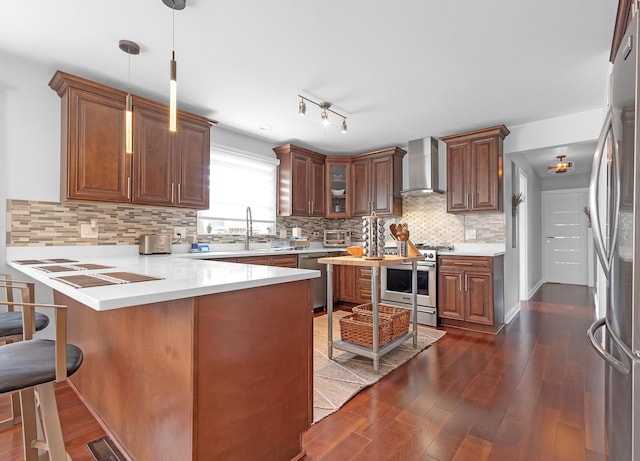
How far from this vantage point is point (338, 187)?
535cm

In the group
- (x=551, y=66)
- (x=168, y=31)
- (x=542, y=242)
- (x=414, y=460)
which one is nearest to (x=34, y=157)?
(x=168, y=31)

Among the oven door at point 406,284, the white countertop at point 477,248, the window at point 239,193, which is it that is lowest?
the oven door at point 406,284

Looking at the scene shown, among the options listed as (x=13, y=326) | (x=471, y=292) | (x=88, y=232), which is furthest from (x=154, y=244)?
(x=471, y=292)

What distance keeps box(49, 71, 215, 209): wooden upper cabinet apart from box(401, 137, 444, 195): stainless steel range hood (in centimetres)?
284

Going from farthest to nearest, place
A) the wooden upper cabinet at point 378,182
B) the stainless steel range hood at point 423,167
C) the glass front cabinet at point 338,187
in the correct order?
the glass front cabinet at point 338,187 < the wooden upper cabinet at point 378,182 < the stainless steel range hood at point 423,167

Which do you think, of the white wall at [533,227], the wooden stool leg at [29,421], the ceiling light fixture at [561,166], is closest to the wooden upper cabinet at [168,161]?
the wooden stool leg at [29,421]

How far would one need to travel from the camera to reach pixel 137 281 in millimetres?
1351

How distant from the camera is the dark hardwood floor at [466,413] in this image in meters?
1.66

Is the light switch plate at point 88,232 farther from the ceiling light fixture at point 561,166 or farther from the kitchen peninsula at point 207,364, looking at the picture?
the ceiling light fixture at point 561,166

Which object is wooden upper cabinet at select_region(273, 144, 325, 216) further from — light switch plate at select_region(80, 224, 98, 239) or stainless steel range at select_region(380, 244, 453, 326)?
light switch plate at select_region(80, 224, 98, 239)

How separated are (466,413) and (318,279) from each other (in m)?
2.86

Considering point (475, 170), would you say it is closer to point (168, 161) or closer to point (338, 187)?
point (338, 187)

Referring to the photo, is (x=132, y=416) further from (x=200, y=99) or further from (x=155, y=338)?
(x=200, y=99)

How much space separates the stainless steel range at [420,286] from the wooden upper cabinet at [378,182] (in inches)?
36.0
